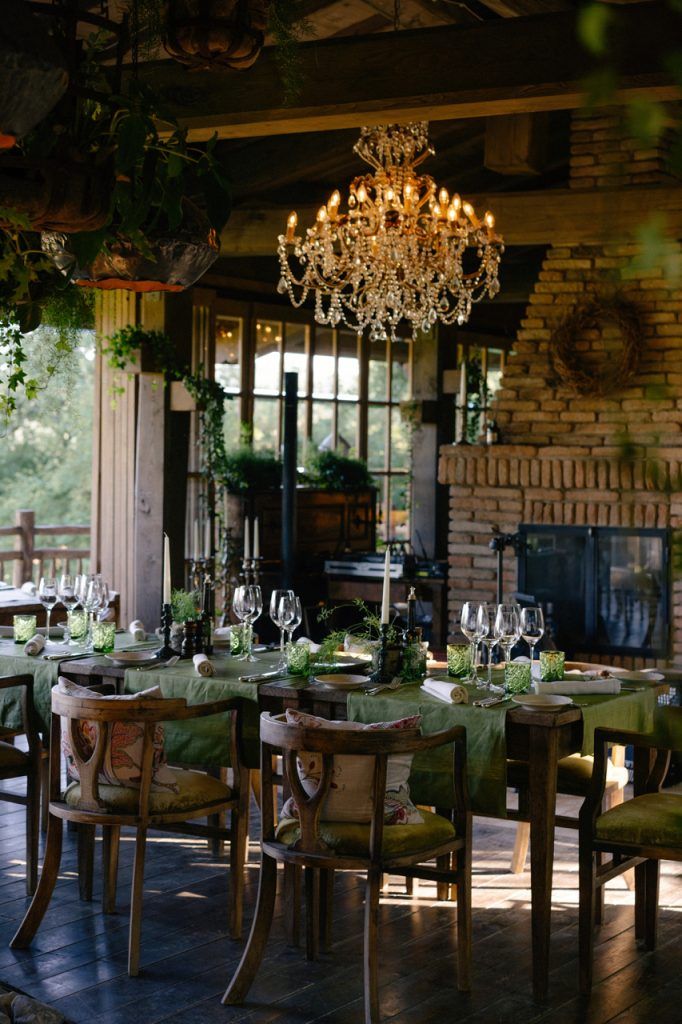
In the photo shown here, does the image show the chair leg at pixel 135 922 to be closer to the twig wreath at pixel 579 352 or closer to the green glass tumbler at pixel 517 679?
the green glass tumbler at pixel 517 679

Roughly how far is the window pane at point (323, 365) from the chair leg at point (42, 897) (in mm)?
6628

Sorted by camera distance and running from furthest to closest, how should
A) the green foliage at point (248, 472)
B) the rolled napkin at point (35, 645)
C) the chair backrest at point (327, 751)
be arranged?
the green foliage at point (248, 472) < the rolled napkin at point (35, 645) < the chair backrest at point (327, 751)

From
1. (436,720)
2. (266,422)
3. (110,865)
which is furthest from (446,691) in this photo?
(266,422)

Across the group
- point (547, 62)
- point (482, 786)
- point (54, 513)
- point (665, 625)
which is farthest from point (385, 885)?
point (54, 513)

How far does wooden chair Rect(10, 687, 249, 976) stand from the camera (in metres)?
3.47

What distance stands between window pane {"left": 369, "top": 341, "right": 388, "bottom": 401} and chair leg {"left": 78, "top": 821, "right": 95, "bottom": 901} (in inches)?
277

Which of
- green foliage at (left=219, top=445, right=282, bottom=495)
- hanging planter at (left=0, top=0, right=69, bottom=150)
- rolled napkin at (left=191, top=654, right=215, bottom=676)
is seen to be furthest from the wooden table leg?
green foliage at (left=219, top=445, right=282, bottom=495)

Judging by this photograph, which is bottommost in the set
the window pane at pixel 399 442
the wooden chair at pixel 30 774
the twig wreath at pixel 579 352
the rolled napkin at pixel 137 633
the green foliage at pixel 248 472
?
the wooden chair at pixel 30 774

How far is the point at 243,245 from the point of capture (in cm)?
781

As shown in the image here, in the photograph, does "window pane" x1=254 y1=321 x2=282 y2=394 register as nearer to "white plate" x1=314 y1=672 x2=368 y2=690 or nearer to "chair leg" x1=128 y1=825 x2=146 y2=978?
"white plate" x1=314 y1=672 x2=368 y2=690

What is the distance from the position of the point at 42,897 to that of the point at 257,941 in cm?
75

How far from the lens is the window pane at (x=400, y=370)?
10.8m

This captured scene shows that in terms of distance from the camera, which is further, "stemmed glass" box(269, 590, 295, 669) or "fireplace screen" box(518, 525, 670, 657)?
"fireplace screen" box(518, 525, 670, 657)

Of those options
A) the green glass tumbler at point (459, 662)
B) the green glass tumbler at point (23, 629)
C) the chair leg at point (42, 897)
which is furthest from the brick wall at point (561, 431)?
the chair leg at point (42, 897)
